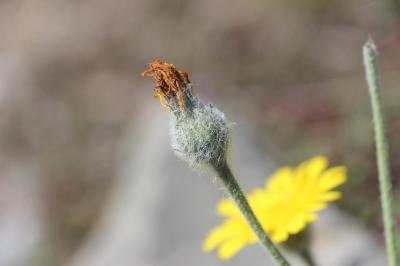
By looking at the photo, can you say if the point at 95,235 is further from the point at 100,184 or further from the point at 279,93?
the point at 279,93

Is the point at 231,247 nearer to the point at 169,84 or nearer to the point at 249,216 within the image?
the point at 249,216

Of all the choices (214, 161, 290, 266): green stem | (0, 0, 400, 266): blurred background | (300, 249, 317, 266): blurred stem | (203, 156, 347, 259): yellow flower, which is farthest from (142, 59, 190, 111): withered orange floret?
(0, 0, 400, 266): blurred background

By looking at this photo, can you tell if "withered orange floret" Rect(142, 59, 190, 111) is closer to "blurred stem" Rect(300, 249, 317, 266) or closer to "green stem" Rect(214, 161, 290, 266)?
"green stem" Rect(214, 161, 290, 266)

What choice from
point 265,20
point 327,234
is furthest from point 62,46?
point 327,234

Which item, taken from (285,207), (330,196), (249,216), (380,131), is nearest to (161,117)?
(285,207)

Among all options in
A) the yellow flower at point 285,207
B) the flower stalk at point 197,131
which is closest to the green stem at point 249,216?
the flower stalk at point 197,131

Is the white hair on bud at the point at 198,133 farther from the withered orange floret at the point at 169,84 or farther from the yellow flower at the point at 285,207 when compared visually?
the yellow flower at the point at 285,207
